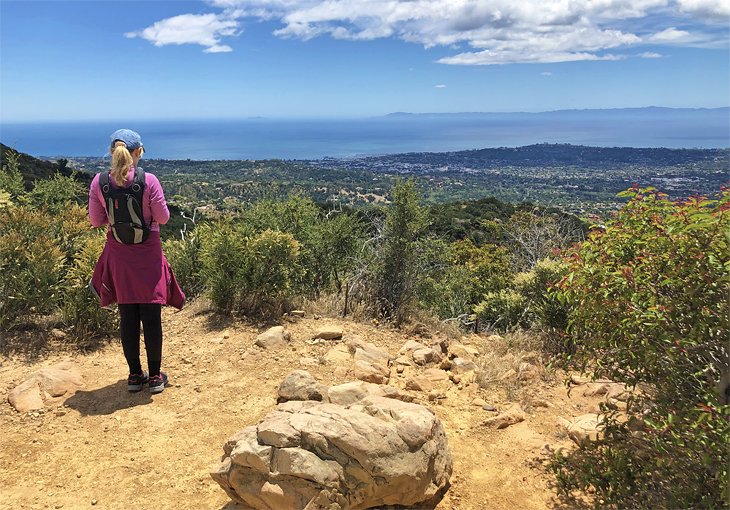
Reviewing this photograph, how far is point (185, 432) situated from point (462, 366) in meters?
2.66

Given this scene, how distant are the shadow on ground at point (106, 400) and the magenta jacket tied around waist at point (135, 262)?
2.49 feet

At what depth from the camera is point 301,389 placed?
11.9ft

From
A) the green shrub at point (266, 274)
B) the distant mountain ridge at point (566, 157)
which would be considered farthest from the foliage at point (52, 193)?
the distant mountain ridge at point (566, 157)

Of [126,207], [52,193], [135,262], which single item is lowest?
[135,262]

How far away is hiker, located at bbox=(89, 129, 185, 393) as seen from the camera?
12.0 feet

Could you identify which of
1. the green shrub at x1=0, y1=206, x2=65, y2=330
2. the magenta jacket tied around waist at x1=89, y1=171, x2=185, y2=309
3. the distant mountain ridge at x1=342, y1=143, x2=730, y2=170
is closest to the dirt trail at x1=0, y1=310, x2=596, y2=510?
the green shrub at x1=0, y1=206, x2=65, y2=330

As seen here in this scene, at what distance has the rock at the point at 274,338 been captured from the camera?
4.89 metres

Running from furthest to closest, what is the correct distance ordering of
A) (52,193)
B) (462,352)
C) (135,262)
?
(52,193) → (462,352) → (135,262)

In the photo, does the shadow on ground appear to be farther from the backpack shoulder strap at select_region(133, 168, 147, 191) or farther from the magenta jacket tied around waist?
the backpack shoulder strap at select_region(133, 168, 147, 191)

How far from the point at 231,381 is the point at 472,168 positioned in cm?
10526

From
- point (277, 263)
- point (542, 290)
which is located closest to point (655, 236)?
point (277, 263)

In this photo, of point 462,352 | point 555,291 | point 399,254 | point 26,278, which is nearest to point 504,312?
point 399,254

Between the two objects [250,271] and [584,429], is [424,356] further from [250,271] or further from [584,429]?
[250,271]

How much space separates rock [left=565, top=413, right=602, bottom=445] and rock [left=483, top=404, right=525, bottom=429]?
1.22 ft
